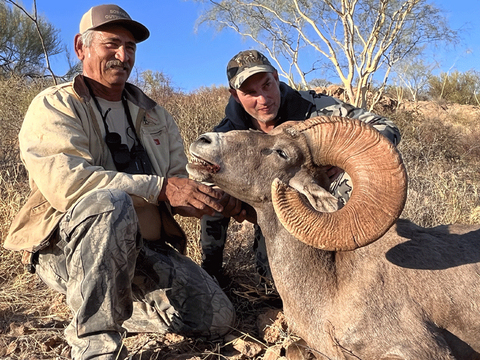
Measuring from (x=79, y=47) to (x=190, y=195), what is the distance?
1.92 metres

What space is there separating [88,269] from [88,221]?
1.07ft

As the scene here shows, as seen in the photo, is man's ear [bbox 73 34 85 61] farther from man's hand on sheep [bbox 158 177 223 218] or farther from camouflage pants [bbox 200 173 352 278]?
camouflage pants [bbox 200 173 352 278]

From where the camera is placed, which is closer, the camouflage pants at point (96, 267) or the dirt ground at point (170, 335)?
the camouflage pants at point (96, 267)

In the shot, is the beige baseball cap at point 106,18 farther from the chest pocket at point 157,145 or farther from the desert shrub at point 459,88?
the desert shrub at point 459,88

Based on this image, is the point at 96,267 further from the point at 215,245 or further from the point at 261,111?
the point at 261,111

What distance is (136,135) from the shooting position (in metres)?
3.98

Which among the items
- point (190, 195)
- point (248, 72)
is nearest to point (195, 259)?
point (190, 195)

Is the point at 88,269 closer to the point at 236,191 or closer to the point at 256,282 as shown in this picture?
the point at 236,191

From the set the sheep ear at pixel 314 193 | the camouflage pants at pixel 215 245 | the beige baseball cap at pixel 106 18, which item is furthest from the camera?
the camouflage pants at pixel 215 245

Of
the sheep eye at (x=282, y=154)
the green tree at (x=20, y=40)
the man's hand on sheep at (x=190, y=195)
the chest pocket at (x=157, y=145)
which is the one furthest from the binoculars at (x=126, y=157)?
the green tree at (x=20, y=40)

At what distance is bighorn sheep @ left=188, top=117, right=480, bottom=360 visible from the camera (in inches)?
99.4

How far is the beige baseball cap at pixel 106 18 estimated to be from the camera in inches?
151

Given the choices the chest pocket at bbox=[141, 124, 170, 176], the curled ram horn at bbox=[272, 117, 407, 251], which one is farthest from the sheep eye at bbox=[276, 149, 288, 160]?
the chest pocket at bbox=[141, 124, 170, 176]

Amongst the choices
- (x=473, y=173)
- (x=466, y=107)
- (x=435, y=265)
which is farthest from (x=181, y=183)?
(x=466, y=107)
